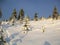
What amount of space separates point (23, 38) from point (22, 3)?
3.05ft

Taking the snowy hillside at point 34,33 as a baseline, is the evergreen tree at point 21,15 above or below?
above

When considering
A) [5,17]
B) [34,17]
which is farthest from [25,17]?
[5,17]

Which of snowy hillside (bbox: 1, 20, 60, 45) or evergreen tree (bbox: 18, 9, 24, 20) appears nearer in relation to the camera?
snowy hillside (bbox: 1, 20, 60, 45)

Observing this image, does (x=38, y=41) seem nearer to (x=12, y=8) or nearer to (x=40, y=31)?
(x=40, y=31)

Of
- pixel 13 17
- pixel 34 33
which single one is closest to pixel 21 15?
pixel 13 17

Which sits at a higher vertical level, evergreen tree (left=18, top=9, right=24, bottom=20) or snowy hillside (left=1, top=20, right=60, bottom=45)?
evergreen tree (left=18, top=9, right=24, bottom=20)

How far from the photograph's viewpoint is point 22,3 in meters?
4.51

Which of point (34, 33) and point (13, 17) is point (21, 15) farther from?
point (34, 33)

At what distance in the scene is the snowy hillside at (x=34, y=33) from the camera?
4051 millimetres

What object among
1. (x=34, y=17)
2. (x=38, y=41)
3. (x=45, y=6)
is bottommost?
(x=38, y=41)

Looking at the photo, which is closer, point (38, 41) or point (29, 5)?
point (38, 41)

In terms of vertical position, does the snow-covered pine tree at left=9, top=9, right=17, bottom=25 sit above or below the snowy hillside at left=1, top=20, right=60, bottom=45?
above

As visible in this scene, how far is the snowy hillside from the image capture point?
405cm

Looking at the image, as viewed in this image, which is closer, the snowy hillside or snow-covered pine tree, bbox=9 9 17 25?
the snowy hillside
